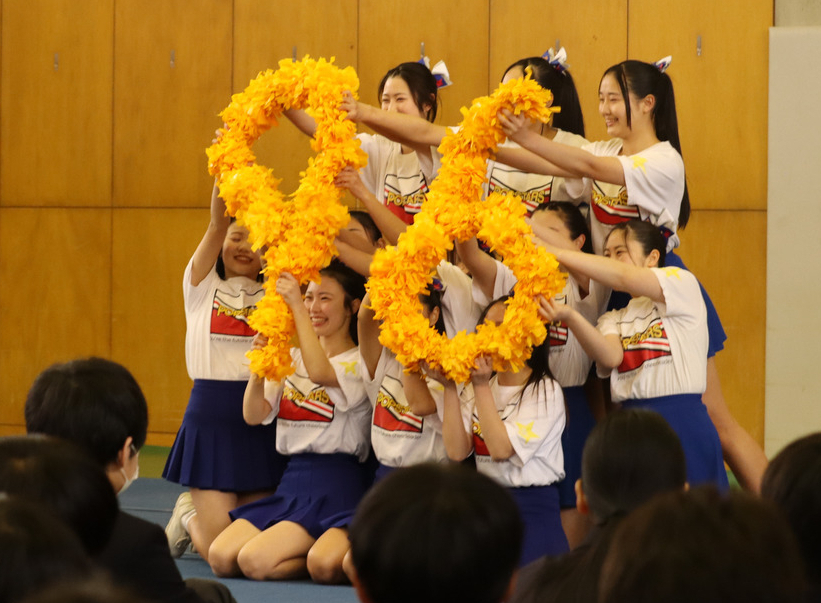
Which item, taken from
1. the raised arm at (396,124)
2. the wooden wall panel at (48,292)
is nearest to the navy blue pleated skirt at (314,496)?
the raised arm at (396,124)

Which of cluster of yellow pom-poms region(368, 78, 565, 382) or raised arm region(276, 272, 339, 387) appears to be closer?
cluster of yellow pom-poms region(368, 78, 565, 382)

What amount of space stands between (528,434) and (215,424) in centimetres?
137

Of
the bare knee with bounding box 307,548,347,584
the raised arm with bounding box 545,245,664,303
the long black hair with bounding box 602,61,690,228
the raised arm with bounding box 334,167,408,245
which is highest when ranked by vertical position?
the long black hair with bounding box 602,61,690,228

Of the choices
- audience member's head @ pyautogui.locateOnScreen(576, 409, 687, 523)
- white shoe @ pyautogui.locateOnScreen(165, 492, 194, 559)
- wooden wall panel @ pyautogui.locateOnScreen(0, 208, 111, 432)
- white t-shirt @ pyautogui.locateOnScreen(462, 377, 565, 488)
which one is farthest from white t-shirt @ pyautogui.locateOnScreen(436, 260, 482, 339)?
wooden wall panel @ pyautogui.locateOnScreen(0, 208, 111, 432)

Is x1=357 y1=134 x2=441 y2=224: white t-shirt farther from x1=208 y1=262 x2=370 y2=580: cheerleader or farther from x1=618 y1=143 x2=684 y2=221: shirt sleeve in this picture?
x1=618 y1=143 x2=684 y2=221: shirt sleeve

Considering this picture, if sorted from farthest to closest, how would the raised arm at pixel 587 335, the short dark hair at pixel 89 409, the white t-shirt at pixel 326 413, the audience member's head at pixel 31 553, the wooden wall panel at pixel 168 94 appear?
the wooden wall panel at pixel 168 94, the white t-shirt at pixel 326 413, the raised arm at pixel 587 335, the short dark hair at pixel 89 409, the audience member's head at pixel 31 553

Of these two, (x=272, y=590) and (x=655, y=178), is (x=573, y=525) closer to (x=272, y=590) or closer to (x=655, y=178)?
(x=272, y=590)

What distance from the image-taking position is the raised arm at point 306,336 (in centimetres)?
349

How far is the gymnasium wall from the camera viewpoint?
5.73 m

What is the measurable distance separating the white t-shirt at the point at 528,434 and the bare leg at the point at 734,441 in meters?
0.72

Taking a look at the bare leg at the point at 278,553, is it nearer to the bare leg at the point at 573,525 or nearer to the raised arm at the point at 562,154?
the bare leg at the point at 573,525

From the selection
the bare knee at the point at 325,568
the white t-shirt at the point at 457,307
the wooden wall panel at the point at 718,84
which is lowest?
the bare knee at the point at 325,568

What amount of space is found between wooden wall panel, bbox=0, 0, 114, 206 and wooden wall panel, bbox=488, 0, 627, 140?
2.57m

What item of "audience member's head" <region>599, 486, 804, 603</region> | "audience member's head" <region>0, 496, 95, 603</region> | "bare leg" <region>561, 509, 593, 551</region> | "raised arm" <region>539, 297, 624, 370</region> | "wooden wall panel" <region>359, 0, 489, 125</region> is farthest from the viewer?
"wooden wall panel" <region>359, 0, 489, 125</region>
